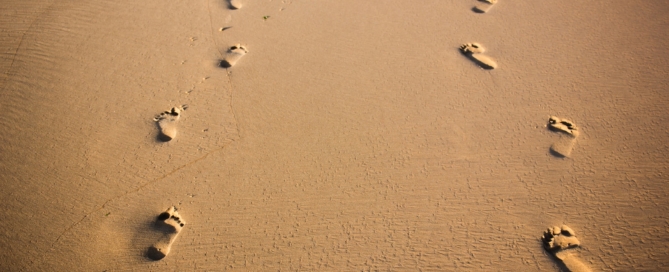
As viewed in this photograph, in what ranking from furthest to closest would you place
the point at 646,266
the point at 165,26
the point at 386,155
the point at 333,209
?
the point at 165,26, the point at 386,155, the point at 333,209, the point at 646,266

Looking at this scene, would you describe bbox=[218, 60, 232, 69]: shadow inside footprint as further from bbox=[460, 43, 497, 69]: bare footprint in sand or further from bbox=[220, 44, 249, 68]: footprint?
bbox=[460, 43, 497, 69]: bare footprint in sand

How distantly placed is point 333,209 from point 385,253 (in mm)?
407

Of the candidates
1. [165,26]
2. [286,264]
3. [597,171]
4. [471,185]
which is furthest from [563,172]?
[165,26]

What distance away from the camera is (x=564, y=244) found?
2.25 metres

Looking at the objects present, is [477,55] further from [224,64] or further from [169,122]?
[169,122]

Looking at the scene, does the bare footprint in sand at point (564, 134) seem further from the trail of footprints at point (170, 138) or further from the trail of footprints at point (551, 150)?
the trail of footprints at point (170, 138)

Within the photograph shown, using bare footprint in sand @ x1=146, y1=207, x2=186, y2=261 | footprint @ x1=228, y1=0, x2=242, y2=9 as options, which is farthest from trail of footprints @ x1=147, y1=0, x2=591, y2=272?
footprint @ x1=228, y1=0, x2=242, y2=9

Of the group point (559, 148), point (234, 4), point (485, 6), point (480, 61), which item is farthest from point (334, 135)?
point (485, 6)

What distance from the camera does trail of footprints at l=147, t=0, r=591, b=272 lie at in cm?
225

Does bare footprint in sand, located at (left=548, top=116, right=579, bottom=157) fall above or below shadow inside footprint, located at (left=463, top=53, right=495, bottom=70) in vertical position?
below

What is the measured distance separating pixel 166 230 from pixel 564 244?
226cm

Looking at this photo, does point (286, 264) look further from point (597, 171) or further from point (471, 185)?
point (597, 171)

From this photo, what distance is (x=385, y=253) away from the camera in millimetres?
2273

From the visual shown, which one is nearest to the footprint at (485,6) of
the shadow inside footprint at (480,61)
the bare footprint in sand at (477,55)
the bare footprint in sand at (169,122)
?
the bare footprint in sand at (477,55)
